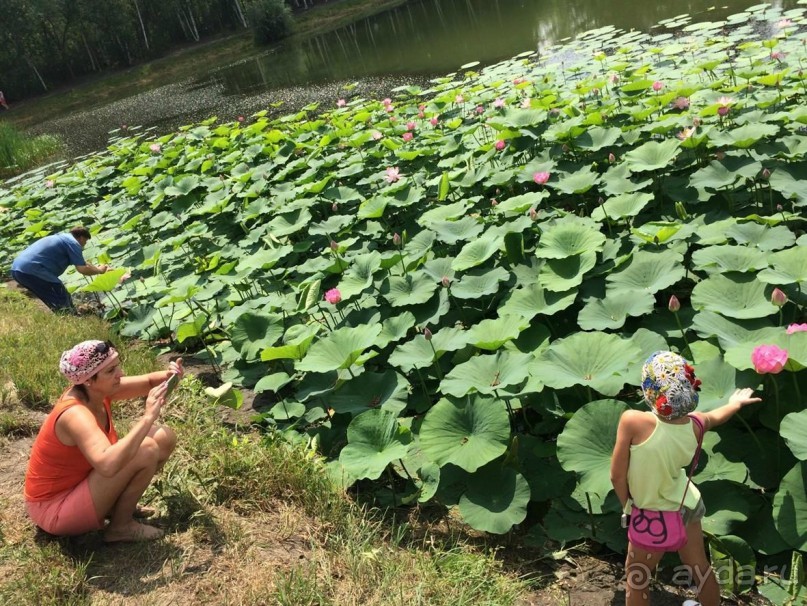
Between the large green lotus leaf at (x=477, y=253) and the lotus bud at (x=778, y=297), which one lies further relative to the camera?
the large green lotus leaf at (x=477, y=253)

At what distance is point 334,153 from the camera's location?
21.4 ft

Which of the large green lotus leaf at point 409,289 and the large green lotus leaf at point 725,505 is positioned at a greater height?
the large green lotus leaf at point 409,289

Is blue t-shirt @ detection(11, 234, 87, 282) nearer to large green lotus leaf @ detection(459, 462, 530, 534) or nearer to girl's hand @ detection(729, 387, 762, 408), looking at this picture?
large green lotus leaf @ detection(459, 462, 530, 534)

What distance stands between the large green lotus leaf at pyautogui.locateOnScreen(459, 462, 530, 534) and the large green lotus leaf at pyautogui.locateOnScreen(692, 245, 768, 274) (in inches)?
52.3

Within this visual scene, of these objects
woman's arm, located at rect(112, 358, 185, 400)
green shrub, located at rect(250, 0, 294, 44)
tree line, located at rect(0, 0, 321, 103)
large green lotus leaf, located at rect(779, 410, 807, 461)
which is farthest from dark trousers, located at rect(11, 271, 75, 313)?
tree line, located at rect(0, 0, 321, 103)

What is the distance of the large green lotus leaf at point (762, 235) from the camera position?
3.03 metres

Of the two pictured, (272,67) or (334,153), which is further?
(272,67)

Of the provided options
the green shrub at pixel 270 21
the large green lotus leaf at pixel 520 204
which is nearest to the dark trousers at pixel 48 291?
the large green lotus leaf at pixel 520 204

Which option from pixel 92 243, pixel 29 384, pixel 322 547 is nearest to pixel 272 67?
pixel 92 243

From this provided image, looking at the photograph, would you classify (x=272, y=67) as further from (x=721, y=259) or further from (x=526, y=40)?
(x=721, y=259)

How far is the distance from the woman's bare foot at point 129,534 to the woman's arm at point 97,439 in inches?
10.6

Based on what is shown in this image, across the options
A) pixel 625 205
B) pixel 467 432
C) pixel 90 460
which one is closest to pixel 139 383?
pixel 90 460

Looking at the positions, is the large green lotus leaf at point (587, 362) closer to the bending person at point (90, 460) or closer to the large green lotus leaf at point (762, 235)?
the large green lotus leaf at point (762, 235)

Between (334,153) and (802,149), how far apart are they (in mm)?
4157
